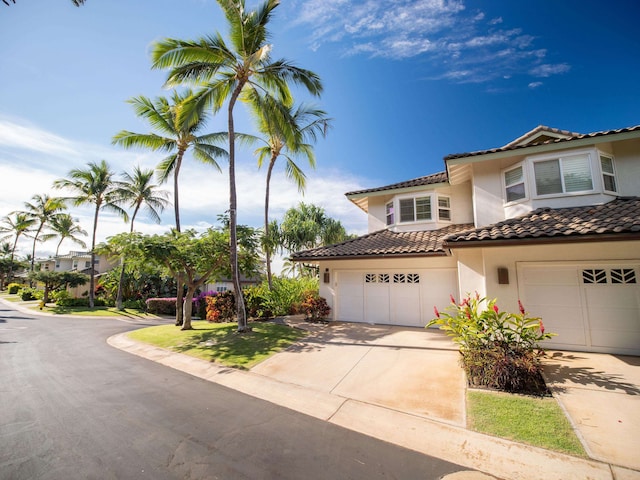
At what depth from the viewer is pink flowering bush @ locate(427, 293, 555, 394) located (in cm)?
513

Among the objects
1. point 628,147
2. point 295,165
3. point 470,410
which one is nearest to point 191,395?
point 470,410

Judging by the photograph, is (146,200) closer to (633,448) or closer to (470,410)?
(470,410)

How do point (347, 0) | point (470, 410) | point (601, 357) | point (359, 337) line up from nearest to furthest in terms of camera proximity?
point (470, 410)
point (601, 357)
point (347, 0)
point (359, 337)

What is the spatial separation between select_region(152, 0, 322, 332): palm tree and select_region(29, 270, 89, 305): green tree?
2385 centimetres

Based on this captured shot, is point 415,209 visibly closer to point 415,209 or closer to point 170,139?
point 415,209

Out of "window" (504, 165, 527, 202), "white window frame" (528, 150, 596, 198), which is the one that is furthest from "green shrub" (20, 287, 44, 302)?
"white window frame" (528, 150, 596, 198)

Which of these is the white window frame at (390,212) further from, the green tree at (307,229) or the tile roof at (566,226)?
the green tree at (307,229)

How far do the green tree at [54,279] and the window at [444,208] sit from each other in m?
31.2

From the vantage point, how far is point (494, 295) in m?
7.96

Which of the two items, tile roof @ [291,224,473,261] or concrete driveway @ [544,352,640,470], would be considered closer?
concrete driveway @ [544,352,640,470]

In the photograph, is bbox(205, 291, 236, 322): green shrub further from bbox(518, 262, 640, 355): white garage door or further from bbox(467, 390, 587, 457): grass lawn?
bbox(518, 262, 640, 355): white garage door

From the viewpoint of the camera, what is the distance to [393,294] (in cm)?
1176

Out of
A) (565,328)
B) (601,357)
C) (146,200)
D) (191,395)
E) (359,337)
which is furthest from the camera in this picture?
(146,200)

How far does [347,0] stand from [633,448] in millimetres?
12001
